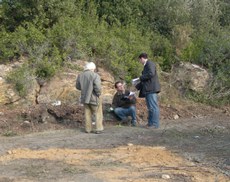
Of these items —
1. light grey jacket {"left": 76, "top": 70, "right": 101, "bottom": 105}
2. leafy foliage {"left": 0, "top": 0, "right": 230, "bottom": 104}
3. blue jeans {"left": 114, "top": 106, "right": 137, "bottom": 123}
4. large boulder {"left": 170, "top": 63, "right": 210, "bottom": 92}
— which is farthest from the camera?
large boulder {"left": 170, "top": 63, "right": 210, "bottom": 92}

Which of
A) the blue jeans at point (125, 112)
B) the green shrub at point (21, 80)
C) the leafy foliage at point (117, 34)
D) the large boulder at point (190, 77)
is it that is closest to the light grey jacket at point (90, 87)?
the blue jeans at point (125, 112)

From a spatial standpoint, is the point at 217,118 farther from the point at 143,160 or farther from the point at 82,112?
the point at 143,160

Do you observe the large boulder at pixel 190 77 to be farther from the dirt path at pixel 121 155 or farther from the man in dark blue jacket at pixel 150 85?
the man in dark blue jacket at pixel 150 85

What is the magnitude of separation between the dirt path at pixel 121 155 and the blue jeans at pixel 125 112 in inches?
21.5

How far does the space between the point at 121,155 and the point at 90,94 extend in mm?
2761

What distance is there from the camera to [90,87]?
→ 10.9 meters

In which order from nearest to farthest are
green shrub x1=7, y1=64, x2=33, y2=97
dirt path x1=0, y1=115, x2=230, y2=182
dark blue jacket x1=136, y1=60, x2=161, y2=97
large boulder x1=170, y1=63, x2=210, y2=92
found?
1. dirt path x1=0, y1=115, x2=230, y2=182
2. dark blue jacket x1=136, y1=60, x2=161, y2=97
3. green shrub x1=7, y1=64, x2=33, y2=97
4. large boulder x1=170, y1=63, x2=210, y2=92

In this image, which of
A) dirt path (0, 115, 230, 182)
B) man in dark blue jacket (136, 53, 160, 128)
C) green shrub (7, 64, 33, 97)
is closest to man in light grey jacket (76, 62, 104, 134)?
dirt path (0, 115, 230, 182)

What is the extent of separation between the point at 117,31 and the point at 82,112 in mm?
5397

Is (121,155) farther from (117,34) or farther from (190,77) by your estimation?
A: (117,34)

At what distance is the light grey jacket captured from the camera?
10930mm

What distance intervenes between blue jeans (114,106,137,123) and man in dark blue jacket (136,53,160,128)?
2.01 ft

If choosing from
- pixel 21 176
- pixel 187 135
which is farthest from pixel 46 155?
pixel 187 135

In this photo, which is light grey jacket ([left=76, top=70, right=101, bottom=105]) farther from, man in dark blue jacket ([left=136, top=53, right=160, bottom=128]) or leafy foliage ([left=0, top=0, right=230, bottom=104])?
leafy foliage ([left=0, top=0, right=230, bottom=104])
